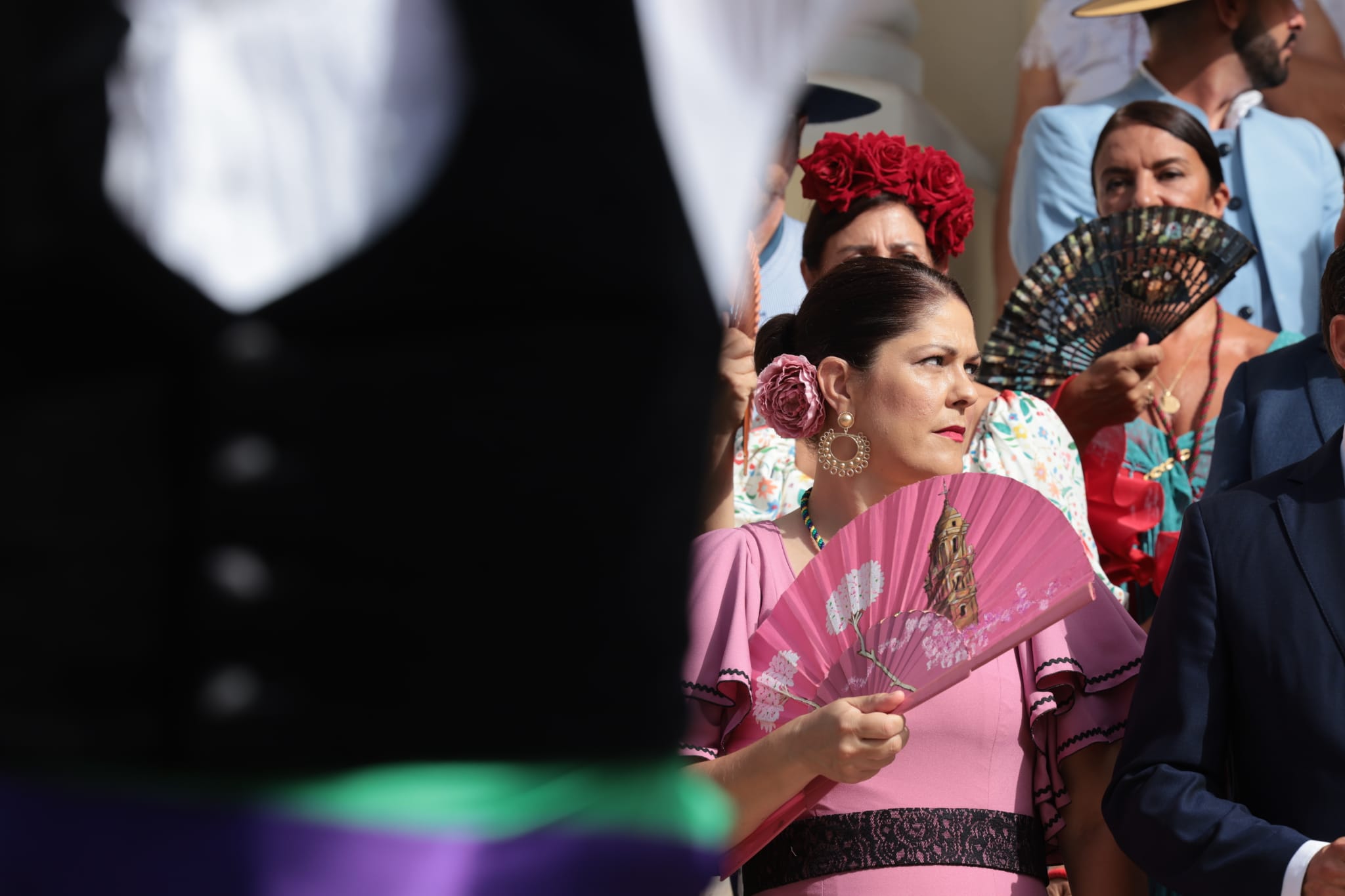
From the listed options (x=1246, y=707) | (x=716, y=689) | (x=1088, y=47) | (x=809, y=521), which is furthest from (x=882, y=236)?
(x=1088, y=47)

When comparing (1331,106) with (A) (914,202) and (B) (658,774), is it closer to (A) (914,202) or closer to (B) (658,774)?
(A) (914,202)

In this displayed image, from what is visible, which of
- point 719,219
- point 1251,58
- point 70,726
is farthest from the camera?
point 1251,58

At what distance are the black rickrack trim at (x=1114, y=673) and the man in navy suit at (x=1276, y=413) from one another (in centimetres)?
74

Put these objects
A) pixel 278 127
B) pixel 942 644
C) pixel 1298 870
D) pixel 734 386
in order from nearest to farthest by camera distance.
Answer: pixel 278 127 < pixel 1298 870 < pixel 942 644 < pixel 734 386

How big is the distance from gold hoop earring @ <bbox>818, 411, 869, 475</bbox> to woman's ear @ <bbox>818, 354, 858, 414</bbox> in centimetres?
3

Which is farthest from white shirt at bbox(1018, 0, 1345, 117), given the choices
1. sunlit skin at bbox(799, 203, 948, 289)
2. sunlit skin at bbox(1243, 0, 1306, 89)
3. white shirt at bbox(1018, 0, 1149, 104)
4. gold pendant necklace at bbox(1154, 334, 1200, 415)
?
sunlit skin at bbox(799, 203, 948, 289)

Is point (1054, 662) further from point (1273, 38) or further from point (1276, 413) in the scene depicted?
point (1273, 38)

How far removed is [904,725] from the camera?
7.61 ft

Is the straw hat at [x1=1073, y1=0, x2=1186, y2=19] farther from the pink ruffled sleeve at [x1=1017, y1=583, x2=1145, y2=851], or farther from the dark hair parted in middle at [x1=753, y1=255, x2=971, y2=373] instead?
the pink ruffled sleeve at [x1=1017, y1=583, x2=1145, y2=851]

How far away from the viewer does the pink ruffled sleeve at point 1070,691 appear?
2.70m

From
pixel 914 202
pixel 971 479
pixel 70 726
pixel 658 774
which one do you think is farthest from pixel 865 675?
pixel 914 202

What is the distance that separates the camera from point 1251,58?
6.41 m

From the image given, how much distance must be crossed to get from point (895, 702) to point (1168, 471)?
221 centimetres

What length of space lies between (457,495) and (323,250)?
5.6 inches
